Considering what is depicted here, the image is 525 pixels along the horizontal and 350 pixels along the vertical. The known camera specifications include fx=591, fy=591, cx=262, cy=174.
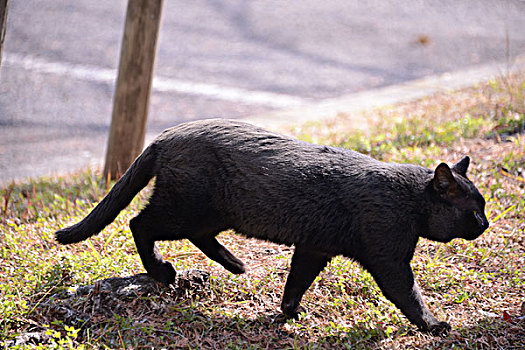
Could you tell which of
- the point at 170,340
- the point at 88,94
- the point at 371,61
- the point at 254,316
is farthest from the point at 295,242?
the point at 371,61

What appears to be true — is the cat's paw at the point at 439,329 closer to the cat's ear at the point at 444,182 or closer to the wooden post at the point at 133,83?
the cat's ear at the point at 444,182

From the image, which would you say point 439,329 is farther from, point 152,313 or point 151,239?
point 151,239

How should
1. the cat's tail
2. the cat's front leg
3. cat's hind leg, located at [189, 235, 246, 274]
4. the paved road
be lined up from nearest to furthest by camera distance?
the cat's front leg < the cat's tail < cat's hind leg, located at [189, 235, 246, 274] < the paved road

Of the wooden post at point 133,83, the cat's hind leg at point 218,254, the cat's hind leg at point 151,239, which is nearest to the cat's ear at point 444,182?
the cat's hind leg at point 218,254

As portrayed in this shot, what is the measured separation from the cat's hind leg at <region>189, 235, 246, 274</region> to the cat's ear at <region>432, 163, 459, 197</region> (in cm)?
140

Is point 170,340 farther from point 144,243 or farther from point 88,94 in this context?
point 88,94

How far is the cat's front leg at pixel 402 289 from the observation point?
332cm

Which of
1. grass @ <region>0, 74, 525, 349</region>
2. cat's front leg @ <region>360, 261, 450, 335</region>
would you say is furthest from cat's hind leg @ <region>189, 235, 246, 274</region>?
cat's front leg @ <region>360, 261, 450, 335</region>

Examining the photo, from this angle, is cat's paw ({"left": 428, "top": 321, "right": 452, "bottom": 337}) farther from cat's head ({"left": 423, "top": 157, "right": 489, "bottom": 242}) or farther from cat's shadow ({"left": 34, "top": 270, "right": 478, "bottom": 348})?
cat's head ({"left": 423, "top": 157, "right": 489, "bottom": 242})

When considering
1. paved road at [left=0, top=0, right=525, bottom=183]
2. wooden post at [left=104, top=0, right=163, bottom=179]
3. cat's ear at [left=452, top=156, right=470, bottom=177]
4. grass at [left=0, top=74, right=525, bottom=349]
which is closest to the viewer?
grass at [left=0, top=74, right=525, bottom=349]

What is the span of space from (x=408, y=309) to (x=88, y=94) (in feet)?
21.5

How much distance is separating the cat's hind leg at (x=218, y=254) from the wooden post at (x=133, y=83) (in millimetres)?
2037

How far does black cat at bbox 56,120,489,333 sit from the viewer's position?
337 cm

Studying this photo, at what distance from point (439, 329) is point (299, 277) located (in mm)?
877
